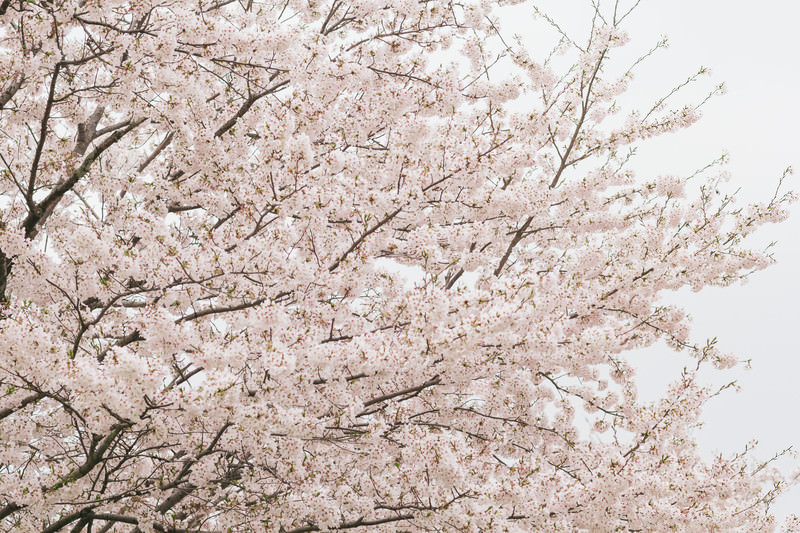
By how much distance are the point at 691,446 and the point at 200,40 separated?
7339 millimetres

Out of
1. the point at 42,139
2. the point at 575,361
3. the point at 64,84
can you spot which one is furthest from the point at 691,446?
the point at 64,84

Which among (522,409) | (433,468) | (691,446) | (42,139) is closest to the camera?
(433,468)

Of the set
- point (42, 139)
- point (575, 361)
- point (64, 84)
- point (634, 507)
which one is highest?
point (64, 84)

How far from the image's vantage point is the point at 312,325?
5.93 metres

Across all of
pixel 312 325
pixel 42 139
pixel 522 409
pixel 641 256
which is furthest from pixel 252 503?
pixel 641 256

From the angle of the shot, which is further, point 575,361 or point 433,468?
point 575,361

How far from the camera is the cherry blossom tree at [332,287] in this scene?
18.5 feet

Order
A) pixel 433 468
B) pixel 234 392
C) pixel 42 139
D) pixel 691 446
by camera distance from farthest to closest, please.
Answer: pixel 691 446
pixel 42 139
pixel 433 468
pixel 234 392

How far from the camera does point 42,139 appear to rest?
22.2ft

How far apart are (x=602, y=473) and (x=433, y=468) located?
57.1 inches

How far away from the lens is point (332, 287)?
6.12 meters

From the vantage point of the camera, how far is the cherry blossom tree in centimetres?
563

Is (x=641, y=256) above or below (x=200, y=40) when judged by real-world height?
below

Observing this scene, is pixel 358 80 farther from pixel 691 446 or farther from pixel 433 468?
pixel 691 446
